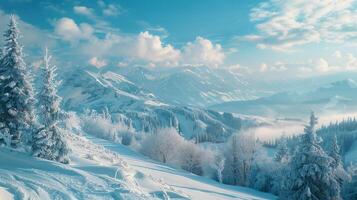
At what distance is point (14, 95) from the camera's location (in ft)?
97.1

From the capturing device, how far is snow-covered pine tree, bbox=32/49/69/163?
26.4 metres

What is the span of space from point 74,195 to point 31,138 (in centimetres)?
927

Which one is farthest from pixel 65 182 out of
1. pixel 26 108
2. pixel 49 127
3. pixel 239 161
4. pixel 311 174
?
pixel 239 161

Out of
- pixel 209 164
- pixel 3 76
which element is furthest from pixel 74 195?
pixel 209 164

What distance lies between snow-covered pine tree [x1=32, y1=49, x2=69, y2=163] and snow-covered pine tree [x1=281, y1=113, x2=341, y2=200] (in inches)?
869

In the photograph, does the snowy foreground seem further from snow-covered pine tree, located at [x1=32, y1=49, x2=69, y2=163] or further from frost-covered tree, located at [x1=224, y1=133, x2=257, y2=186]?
frost-covered tree, located at [x1=224, y1=133, x2=257, y2=186]

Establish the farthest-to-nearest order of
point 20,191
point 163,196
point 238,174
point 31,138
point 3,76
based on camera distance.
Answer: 1. point 238,174
2. point 3,76
3. point 31,138
4. point 163,196
5. point 20,191

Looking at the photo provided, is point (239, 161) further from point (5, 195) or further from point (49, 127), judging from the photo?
point (5, 195)

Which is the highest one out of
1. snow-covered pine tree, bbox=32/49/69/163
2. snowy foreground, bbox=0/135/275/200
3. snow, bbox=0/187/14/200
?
snow-covered pine tree, bbox=32/49/69/163

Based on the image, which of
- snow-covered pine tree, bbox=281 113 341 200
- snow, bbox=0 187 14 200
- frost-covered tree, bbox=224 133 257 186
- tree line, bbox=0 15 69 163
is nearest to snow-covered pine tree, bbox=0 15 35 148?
tree line, bbox=0 15 69 163

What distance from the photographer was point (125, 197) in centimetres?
2053

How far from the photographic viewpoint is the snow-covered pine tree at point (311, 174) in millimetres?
34812

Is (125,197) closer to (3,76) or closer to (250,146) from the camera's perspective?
(3,76)

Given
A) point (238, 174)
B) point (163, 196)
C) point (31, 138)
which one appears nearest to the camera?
point (163, 196)
